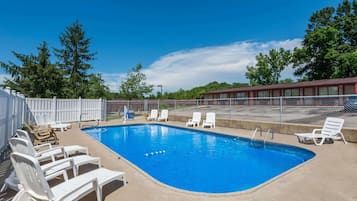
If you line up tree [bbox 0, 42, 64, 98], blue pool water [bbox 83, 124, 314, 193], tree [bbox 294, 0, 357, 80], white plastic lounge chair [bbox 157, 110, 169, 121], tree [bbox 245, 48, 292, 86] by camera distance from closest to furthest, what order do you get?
blue pool water [bbox 83, 124, 314, 193], white plastic lounge chair [bbox 157, 110, 169, 121], tree [bbox 0, 42, 64, 98], tree [bbox 294, 0, 357, 80], tree [bbox 245, 48, 292, 86]

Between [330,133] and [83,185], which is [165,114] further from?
[83,185]

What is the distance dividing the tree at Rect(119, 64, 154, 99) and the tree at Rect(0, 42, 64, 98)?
953 centimetres

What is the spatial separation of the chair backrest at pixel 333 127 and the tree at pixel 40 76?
20330 mm

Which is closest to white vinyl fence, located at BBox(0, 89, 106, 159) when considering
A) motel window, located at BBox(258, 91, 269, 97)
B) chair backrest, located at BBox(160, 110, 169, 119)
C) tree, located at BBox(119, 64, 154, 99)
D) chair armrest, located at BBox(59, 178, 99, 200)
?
chair backrest, located at BBox(160, 110, 169, 119)

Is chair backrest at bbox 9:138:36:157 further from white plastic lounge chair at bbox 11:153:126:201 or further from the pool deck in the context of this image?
the pool deck

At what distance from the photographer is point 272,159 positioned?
6512 millimetres

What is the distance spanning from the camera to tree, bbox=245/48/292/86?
35.7 meters

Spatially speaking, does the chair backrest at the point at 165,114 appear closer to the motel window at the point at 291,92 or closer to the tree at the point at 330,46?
the motel window at the point at 291,92

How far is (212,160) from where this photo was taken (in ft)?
21.4

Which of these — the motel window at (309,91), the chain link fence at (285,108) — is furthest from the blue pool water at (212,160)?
the motel window at (309,91)

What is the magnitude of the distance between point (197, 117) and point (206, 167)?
24.4 feet

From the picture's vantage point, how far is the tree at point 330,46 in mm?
27875

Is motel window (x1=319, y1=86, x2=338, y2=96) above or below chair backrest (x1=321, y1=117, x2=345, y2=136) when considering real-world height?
above

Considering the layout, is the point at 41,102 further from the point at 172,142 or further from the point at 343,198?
the point at 343,198
